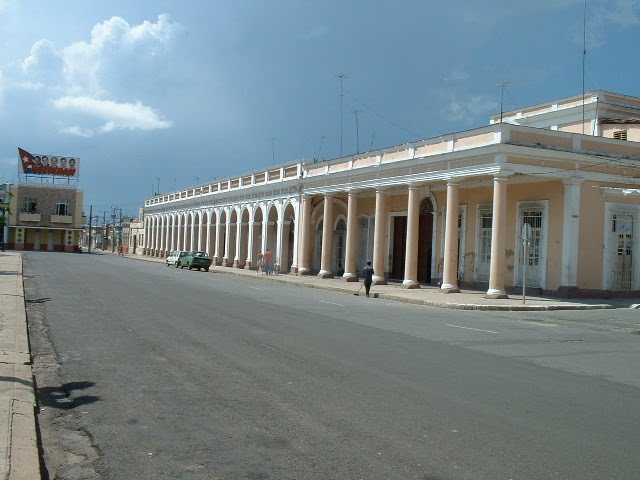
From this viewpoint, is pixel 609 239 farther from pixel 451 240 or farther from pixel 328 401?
pixel 328 401

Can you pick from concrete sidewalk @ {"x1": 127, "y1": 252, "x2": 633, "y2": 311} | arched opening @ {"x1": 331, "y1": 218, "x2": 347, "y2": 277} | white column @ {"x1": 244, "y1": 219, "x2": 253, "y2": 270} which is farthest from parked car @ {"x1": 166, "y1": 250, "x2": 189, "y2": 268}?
concrete sidewalk @ {"x1": 127, "y1": 252, "x2": 633, "y2": 311}

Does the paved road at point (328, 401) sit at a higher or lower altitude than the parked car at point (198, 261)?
lower

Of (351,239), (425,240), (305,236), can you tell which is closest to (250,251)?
(305,236)

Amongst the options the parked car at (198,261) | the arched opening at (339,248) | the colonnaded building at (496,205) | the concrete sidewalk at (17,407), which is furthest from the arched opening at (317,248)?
the concrete sidewalk at (17,407)

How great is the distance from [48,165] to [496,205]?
262 ft

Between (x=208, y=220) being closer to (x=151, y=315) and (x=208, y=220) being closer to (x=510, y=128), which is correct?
(x=510, y=128)

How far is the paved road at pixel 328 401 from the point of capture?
5.43 m

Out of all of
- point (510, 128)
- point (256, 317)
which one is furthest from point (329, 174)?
→ point (256, 317)

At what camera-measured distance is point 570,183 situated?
2658 cm

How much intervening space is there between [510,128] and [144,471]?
23386 millimetres

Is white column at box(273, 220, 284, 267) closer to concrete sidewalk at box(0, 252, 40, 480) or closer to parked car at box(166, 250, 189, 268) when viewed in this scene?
parked car at box(166, 250, 189, 268)

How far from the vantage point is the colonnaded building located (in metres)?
26.5

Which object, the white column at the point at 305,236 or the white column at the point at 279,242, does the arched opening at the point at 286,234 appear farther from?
the white column at the point at 305,236

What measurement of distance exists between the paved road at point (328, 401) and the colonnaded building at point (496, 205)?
12.2m
